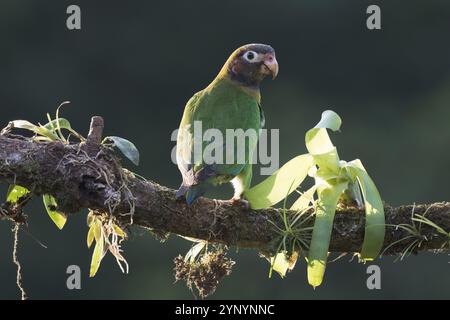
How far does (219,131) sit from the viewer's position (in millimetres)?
4762

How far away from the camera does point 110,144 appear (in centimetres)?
423

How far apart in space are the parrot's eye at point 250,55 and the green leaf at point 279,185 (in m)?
1.15

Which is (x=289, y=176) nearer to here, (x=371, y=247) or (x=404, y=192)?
(x=371, y=247)

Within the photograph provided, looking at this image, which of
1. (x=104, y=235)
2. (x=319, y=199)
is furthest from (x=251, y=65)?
(x=104, y=235)

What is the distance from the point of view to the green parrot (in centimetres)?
450

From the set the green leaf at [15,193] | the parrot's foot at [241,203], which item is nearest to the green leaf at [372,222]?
the parrot's foot at [241,203]

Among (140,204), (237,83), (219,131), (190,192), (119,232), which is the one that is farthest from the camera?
(237,83)

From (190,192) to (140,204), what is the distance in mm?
228

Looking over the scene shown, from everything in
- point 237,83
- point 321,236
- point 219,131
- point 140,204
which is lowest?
point 321,236

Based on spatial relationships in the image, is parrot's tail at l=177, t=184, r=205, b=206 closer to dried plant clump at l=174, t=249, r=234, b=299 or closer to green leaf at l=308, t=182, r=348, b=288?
dried plant clump at l=174, t=249, r=234, b=299

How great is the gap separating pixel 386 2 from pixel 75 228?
6761 mm

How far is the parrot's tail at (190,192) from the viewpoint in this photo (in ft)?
13.8

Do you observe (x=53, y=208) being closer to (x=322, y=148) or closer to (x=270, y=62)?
(x=322, y=148)

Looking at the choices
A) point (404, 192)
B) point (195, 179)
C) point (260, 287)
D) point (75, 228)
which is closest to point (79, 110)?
point (75, 228)
